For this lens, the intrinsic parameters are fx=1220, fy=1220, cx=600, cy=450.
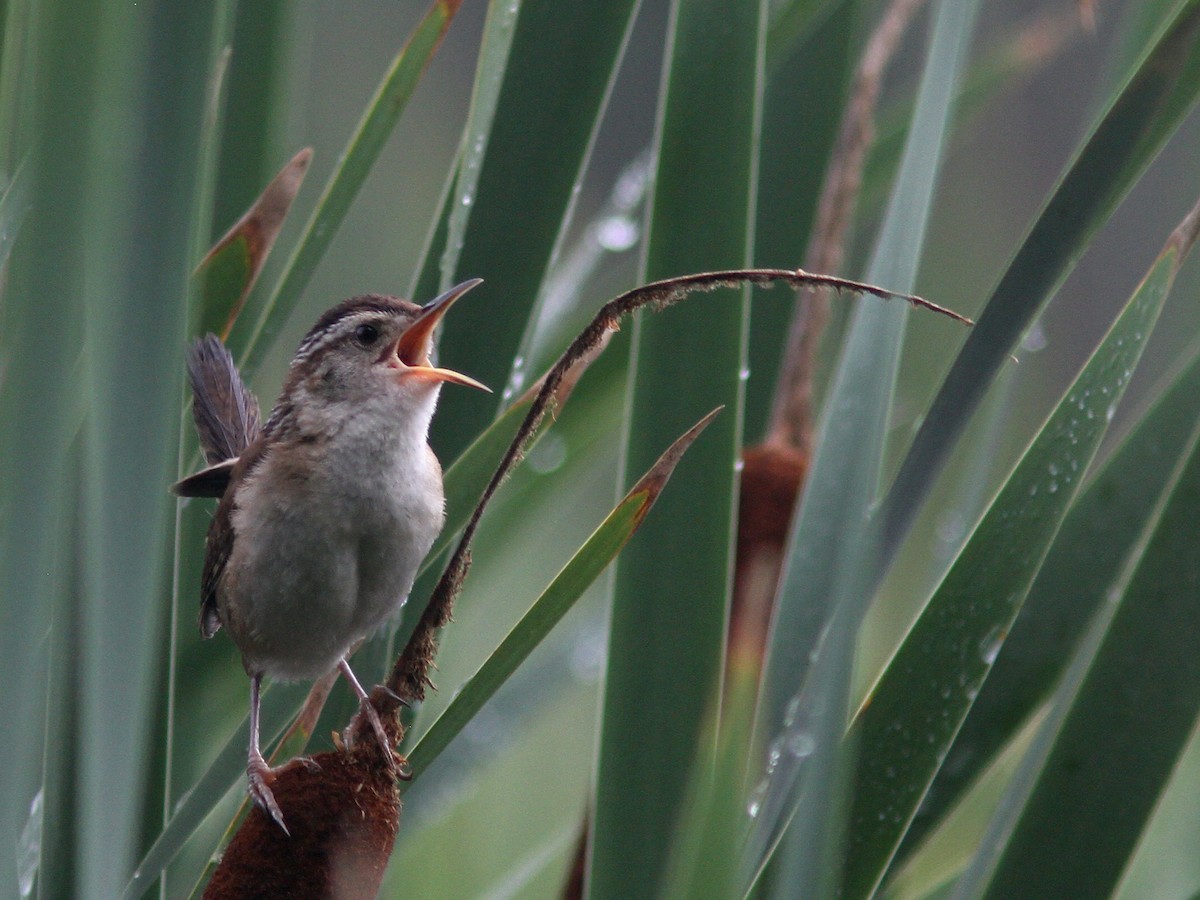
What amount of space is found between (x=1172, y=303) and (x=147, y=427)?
240 centimetres

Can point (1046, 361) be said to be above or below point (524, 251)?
below

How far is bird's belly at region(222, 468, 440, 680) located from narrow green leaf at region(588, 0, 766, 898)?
0.55 meters

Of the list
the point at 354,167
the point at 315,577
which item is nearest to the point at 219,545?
the point at 315,577

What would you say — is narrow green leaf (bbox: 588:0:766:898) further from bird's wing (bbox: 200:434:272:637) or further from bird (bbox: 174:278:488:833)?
bird's wing (bbox: 200:434:272:637)

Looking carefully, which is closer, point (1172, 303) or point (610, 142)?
point (1172, 303)

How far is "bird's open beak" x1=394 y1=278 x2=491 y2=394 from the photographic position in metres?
1.40

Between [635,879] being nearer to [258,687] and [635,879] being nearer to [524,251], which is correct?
[524,251]

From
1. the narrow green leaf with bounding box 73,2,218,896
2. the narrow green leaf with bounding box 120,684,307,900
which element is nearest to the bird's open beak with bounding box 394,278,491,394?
the narrow green leaf with bounding box 120,684,307,900

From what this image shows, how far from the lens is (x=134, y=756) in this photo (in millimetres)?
748

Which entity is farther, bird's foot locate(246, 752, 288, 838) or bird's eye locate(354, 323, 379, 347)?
A: bird's eye locate(354, 323, 379, 347)

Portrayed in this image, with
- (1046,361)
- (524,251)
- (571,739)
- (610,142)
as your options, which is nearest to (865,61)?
(524,251)

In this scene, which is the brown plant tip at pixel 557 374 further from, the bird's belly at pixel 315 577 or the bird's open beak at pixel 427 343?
the bird's belly at pixel 315 577

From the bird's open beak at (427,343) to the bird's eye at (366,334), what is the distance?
45 mm

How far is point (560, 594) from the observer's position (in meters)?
1.01
